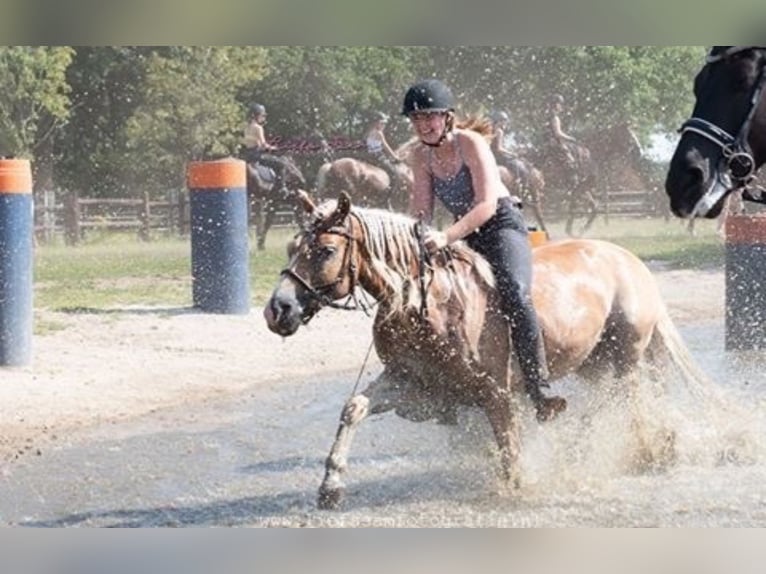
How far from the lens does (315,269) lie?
14.5ft

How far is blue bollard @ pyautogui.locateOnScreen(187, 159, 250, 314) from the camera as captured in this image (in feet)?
16.5

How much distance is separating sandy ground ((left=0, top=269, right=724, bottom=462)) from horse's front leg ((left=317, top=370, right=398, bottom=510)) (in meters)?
0.33

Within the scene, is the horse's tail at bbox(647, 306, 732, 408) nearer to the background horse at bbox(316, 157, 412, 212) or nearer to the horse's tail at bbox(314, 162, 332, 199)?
the background horse at bbox(316, 157, 412, 212)

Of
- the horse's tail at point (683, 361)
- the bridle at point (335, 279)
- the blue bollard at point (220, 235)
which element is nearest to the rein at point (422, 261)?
the bridle at point (335, 279)

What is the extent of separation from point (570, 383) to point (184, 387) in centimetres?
119

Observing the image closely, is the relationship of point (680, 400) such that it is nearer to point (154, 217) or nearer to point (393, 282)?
point (393, 282)

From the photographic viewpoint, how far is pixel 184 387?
5.09 m

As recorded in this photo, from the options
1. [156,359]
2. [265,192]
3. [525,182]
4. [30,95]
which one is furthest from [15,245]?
[525,182]

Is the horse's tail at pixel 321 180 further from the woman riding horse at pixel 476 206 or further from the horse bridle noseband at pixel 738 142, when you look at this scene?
the horse bridle noseband at pixel 738 142

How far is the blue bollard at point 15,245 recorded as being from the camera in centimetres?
493

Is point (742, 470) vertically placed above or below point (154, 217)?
below

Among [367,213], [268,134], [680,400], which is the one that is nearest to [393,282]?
[367,213]

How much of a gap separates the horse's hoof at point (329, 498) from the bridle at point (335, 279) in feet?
1.70
